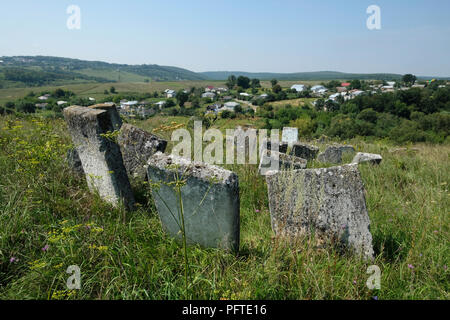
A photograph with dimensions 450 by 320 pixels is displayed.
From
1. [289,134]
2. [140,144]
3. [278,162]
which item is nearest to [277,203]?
[278,162]

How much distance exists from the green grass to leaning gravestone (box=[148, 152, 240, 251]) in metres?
0.17

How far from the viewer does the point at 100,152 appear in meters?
3.30

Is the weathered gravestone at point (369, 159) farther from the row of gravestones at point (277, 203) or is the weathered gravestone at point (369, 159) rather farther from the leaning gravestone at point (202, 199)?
the leaning gravestone at point (202, 199)

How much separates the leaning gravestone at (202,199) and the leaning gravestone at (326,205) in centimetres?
54

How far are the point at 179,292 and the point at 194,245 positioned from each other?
2.46ft

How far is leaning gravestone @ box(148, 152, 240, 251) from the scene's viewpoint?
2527 millimetres

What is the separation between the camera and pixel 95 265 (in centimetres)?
221

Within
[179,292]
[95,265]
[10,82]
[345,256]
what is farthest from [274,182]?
[10,82]

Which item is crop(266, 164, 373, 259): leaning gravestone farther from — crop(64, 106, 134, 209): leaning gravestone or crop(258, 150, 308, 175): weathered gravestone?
crop(64, 106, 134, 209): leaning gravestone

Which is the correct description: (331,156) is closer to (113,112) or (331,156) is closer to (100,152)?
(113,112)

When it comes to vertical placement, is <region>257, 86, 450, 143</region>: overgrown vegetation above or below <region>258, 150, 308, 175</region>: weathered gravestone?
above

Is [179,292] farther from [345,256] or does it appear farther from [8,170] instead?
[8,170]
